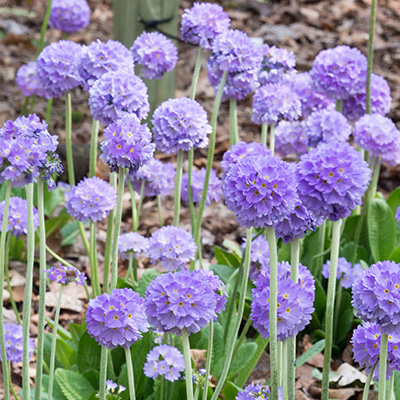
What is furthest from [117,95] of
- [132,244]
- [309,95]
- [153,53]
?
[309,95]

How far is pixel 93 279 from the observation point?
2.42 meters

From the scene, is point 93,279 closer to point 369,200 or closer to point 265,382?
point 265,382

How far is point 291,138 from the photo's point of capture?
9.77 feet

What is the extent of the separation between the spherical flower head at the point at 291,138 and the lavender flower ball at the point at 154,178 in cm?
54

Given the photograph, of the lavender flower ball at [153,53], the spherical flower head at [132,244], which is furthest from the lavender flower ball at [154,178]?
the lavender flower ball at [153,53]

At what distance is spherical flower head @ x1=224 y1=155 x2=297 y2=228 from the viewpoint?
1.44 meters

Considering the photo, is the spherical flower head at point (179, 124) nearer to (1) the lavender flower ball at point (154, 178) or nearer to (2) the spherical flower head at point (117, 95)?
(2) the spherical flower head at point (117, 95)

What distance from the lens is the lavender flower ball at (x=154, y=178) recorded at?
2679 millimetres

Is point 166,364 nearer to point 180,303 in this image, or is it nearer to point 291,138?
point 180,303

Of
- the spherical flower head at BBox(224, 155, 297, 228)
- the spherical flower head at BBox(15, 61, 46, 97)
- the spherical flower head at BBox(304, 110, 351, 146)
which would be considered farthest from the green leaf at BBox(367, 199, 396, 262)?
the spherical flower head at BBox(15, 61, 46, 97)

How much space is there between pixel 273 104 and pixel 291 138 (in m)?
0.61

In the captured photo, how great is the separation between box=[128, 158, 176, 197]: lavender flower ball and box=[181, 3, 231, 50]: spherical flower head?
20.5 inches

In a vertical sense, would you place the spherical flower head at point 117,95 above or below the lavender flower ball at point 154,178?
above

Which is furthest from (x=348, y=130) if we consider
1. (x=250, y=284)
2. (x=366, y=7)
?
(x=366, y=7)
